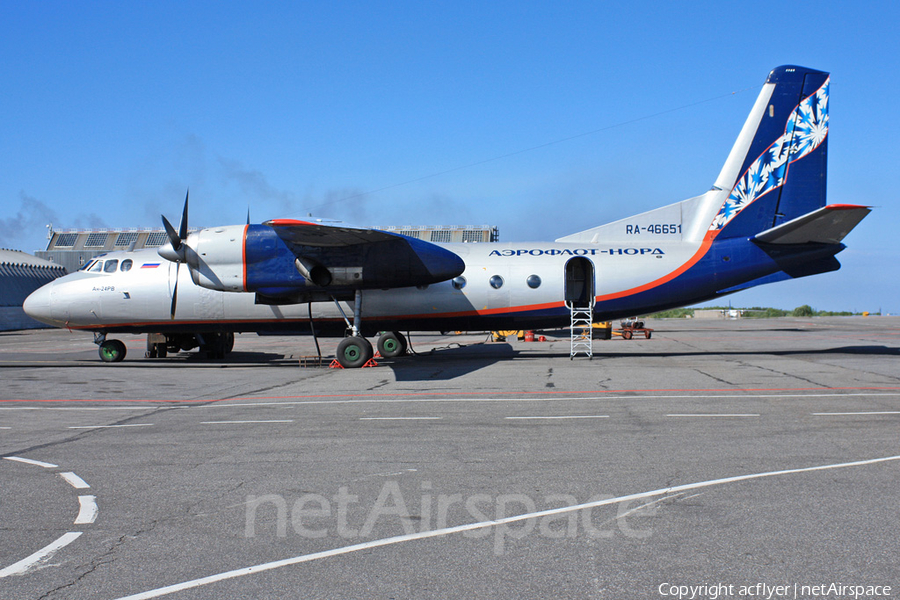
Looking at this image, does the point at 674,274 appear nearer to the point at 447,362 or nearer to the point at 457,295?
the point at 457,295

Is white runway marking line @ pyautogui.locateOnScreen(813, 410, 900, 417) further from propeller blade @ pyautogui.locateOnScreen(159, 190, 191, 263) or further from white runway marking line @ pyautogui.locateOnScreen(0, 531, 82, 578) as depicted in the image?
propeller blade @ pyautogui.locateOnScreen(159, 190, 191, 263)

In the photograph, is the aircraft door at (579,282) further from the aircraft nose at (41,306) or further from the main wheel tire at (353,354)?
the aircraft nose at (41,306)

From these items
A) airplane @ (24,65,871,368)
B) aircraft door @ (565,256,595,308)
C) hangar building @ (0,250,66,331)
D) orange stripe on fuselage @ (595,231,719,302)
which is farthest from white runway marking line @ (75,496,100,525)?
hangar building @ (0,250,66,331)

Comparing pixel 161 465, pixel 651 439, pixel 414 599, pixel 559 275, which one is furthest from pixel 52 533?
pixel 559 275

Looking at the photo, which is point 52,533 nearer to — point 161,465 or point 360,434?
point 161,465

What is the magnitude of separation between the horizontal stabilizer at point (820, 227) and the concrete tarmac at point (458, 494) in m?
6.31

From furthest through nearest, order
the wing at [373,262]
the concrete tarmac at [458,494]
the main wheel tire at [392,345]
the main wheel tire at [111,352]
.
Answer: the main wheel tire at [392,345] → the main wheel tire at [111,352] → the wing at [373,262] → the concrete tarmac at [458,494]

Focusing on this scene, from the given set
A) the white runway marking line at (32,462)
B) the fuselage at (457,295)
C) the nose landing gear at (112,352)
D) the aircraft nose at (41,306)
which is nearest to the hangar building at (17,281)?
the aircraft nose at (41,306)

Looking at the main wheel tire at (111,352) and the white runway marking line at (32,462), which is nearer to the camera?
the white runway marking line at (32,462)

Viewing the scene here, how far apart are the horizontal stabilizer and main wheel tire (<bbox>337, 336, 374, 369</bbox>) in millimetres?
13275

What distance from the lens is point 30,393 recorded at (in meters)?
14.8

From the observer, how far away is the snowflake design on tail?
20734 millimetres

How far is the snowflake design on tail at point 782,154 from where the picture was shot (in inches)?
816

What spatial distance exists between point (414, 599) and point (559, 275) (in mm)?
17748
